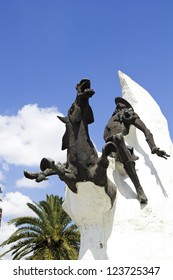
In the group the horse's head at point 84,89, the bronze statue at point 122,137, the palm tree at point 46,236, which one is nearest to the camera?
the horse's head at point 84,89

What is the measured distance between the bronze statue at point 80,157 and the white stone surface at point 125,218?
18 centimetres

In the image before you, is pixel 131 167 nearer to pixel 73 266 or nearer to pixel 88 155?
pixel 88 155

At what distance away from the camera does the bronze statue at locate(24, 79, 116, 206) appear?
22.1 ft

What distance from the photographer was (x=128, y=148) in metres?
7.38

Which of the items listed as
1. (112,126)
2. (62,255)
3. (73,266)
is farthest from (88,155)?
(62,255)

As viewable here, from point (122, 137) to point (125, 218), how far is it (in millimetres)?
1405

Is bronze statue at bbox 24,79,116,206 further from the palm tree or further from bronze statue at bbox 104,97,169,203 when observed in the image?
the palm tree

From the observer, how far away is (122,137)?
706cm

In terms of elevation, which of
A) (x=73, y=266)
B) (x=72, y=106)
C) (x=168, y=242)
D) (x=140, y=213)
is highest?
(x=72, y=106)

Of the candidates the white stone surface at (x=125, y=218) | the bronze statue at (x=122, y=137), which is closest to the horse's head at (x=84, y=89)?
the bronze statue at (x=122, y=137)

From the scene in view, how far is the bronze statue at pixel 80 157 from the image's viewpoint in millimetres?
6746

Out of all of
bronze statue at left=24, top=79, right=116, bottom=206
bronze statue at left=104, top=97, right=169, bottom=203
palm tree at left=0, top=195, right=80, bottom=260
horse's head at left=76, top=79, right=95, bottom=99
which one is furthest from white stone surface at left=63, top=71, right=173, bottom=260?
palm tree at left=0, top=195, right=80, bottom=260

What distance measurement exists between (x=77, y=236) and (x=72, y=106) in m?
11.1

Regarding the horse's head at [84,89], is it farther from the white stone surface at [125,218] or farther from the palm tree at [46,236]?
the palm tree at [46,236]
